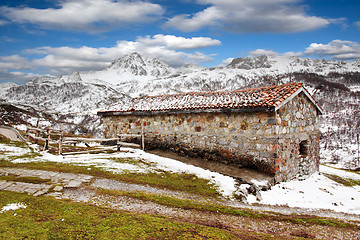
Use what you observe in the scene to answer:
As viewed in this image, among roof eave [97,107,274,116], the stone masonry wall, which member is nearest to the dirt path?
the stone masonry wall

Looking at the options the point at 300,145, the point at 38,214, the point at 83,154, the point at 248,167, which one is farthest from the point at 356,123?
the point at 38,214

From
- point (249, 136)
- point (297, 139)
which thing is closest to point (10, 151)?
point (249, 136)

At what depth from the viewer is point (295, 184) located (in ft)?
34.8

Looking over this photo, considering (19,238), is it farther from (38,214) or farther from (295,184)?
(295,184)

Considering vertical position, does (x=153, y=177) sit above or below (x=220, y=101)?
below

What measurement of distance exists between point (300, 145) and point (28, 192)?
12622mm

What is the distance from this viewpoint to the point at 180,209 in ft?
20.3

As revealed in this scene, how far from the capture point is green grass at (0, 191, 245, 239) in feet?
13.3

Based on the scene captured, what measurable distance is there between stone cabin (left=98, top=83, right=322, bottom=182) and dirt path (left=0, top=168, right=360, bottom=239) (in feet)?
11.1

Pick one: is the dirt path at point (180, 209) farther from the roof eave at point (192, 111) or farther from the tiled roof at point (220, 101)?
the tiled roof at point (220, 101)

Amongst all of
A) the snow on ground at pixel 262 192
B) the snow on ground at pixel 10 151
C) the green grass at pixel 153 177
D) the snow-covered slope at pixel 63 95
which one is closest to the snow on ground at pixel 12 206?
the green grass at pixel 153 177

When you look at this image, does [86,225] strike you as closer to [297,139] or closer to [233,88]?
[297,139]

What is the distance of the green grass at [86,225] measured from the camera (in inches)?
160

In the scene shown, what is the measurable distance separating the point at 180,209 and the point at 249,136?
226 inches
